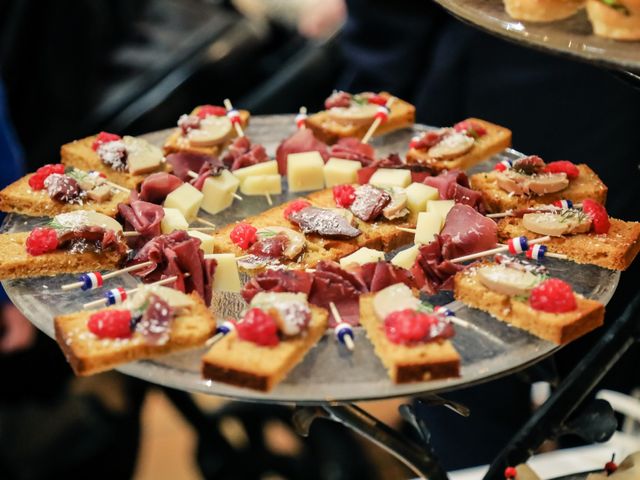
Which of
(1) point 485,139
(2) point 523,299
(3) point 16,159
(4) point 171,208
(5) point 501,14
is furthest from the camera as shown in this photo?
(3) point 16,159

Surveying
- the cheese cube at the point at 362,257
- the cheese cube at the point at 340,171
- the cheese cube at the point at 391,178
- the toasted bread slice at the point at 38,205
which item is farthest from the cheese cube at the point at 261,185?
the cheese cube at the point at 362,257

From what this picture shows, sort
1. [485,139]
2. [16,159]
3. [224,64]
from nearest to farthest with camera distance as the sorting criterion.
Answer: [485,139] → [16,159] → [224,64]

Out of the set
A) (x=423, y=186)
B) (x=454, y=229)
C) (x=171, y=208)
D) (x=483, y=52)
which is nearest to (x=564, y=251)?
(x=454, y=229)

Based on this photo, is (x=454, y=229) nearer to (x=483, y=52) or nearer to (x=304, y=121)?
(x=304, y=121)

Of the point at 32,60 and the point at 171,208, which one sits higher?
the point at 171,208

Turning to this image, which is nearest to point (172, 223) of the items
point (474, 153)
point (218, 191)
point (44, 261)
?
point (218, 191)

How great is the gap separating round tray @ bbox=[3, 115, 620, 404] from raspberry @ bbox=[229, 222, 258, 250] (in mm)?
151

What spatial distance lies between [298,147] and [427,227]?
22.6 inches

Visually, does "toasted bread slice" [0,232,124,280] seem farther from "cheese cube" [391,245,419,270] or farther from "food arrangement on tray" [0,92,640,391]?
"cheese cube" [391,245,419,270]

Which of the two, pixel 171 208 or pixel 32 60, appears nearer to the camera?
pixel 171 208

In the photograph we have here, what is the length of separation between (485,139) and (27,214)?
1321 millimetres

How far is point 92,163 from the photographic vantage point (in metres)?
2.50

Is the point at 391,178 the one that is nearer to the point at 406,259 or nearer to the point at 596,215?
the point at 406,259

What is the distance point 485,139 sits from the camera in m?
2.57
